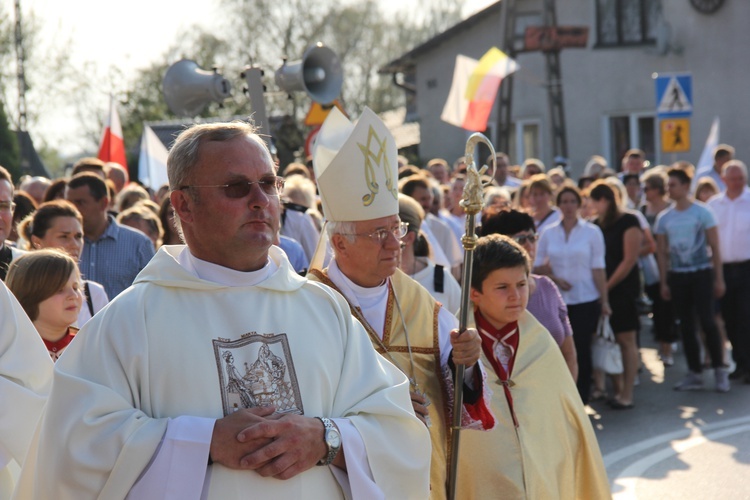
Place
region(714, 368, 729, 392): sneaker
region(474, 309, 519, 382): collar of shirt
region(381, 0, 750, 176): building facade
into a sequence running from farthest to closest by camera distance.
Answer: region(381, 0, 750, 176): building facade → region(714, 368, 729, 392): sneaker → region(474, 309, 519, 382): collar of shirt

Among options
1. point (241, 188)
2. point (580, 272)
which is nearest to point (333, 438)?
point (241, 188)

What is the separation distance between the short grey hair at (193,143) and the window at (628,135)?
27074 millimetres

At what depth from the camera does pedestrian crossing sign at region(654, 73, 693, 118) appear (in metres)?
14.7

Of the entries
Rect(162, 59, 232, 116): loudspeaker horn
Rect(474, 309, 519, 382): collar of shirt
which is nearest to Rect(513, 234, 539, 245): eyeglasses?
Rect(474, 309, 519, 382): collar of shirt

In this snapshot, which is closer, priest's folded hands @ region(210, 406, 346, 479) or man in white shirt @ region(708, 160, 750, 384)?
priest's folded hands @ region(210, 406, 346, 479)

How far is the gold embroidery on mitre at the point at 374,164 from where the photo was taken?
197 inches

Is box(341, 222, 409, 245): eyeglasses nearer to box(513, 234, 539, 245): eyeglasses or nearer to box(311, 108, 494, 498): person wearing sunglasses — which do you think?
box(311, 108, 494, 498): person wearing sunglasses

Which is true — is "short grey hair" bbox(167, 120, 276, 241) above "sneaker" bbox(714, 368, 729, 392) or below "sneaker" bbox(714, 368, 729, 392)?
above

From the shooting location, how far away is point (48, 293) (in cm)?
534

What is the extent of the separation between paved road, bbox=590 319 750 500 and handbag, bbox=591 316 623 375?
1.37ft

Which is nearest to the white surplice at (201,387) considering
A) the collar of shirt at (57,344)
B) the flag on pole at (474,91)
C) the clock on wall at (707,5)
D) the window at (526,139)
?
the collar of shirt at (57,344)

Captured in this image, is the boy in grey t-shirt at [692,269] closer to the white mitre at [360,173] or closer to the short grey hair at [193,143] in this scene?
the white mitre at [360,173]

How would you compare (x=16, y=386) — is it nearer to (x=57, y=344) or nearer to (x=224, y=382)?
(x=57, y=344)

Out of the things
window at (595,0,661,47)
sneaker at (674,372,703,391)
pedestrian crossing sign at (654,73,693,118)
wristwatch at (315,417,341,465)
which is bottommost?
sneaker at (674,372,703,391)
